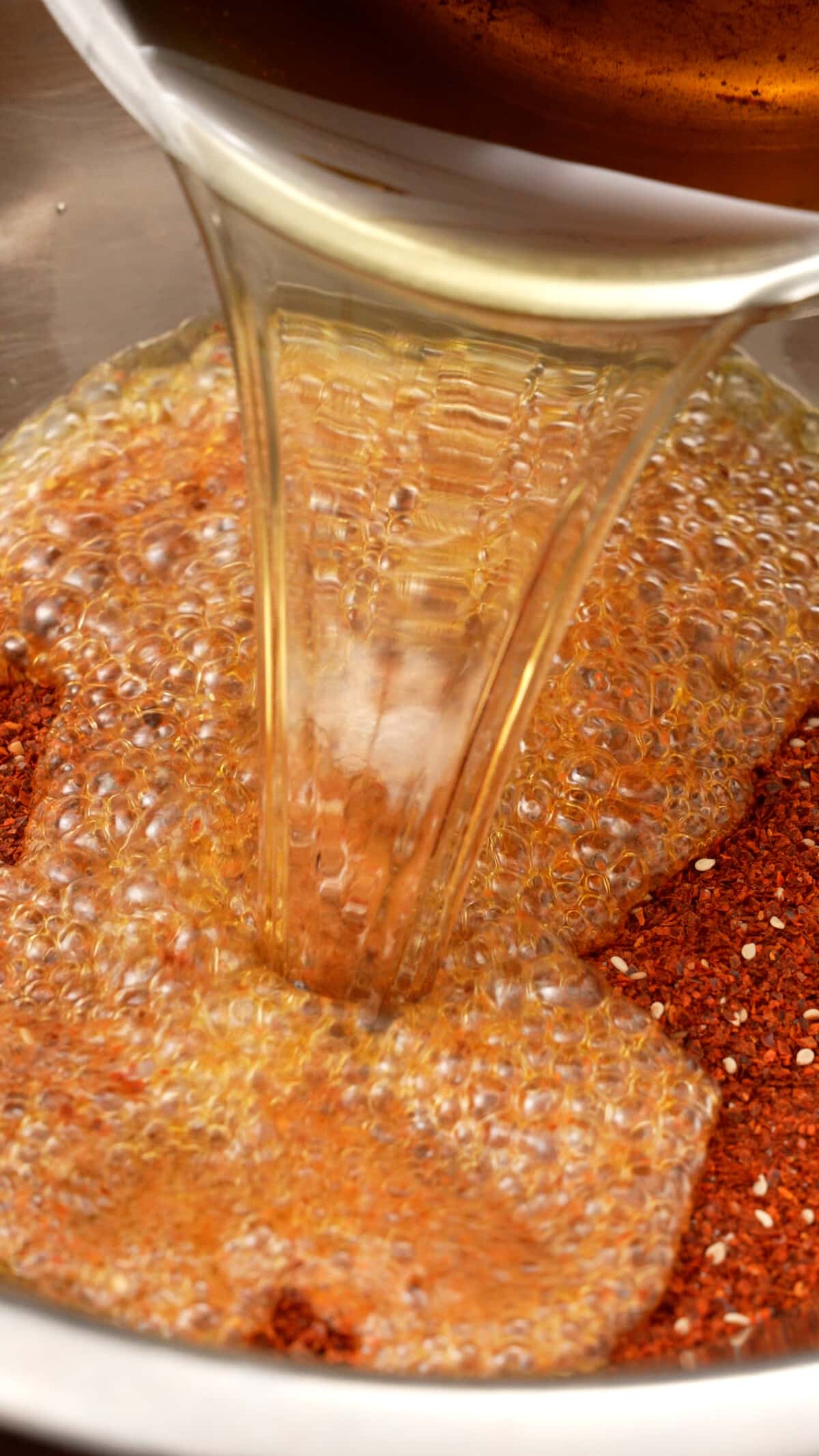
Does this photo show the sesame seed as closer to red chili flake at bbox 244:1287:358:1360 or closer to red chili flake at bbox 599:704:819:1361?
red chili flake at bbox 599:704:819:1361

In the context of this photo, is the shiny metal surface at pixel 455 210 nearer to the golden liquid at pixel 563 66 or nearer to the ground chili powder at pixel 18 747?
the golden liquid at pixel 563 66

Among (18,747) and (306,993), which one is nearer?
(306,993)

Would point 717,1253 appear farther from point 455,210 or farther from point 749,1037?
point 455,210

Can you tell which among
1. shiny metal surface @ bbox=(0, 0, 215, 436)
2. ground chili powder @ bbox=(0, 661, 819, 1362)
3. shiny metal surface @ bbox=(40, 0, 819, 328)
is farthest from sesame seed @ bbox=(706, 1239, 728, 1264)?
shiny metal surface @ bbox=(0, 0, 215, 436)

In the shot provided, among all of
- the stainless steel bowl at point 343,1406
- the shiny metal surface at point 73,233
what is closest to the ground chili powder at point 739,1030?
the stainless steel bowl at point 343,1406

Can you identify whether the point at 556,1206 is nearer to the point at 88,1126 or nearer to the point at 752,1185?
the point at 752,1185

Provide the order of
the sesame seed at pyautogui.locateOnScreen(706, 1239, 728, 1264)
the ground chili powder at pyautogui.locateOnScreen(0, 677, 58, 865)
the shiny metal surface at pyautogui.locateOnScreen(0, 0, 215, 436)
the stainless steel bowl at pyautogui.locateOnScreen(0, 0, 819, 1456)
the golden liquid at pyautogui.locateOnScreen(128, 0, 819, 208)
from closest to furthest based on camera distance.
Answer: the stainless steel bowl at pyautogui.locateOnScreen(0, 0, 819, 1456) < the golden liquid at pyautogui.locateOnScreen(128, 0, 819, 208) < the sesame seed at pyautogui.locateOnScreen(706, 1239, 728, 1264) < the ground chili powder at pyautogui.locateOnScreen(0, 677, 58, 865) < the shiny metal surface at pyautogui.locateOnScreen(0, 0, 215, 436)

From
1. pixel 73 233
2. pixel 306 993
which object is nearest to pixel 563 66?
pixel 306 993
